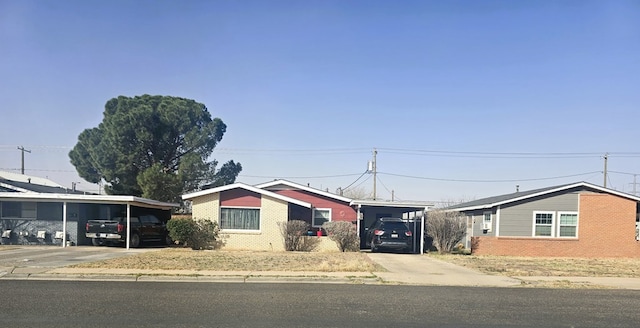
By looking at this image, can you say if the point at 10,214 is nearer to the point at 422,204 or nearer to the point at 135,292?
the point at 135,292

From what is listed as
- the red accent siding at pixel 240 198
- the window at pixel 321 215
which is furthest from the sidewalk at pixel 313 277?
the window at pixel 321 215

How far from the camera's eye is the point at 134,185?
3481 cm

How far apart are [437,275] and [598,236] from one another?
1334 cm

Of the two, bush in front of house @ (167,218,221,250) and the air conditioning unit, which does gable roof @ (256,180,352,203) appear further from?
the air conditioning unit

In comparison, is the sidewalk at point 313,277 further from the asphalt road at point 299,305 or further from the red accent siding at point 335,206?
the red accent siding at point 335,206

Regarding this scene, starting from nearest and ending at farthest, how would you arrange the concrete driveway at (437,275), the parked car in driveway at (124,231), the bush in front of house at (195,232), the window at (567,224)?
the concrete driveway at (437,275)
the bush in front of house at (195,232)
the parked car in driveway at (124,231)
the window at (567,224)

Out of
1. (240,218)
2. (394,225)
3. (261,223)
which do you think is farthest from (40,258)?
(394,225)

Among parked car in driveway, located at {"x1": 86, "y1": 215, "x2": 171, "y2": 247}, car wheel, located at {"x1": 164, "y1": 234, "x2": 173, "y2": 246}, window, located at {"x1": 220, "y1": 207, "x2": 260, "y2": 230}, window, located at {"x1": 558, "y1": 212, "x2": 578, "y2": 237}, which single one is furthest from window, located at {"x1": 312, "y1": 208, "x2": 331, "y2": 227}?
window, located at {"x1": 558, "y1": 212, "x2": 578, "y2": 237}

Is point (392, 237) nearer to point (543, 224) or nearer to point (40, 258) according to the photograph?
point (543, 224)

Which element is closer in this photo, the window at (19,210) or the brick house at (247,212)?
the brick house at (247,212)

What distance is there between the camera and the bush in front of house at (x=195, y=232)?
2186cm

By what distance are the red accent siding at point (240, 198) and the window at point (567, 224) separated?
14.1 meters

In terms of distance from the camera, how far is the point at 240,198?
23.1m

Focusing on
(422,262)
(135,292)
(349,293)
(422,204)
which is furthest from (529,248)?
(135,292)
